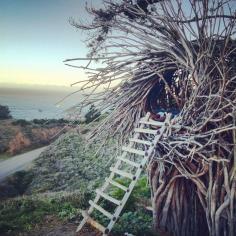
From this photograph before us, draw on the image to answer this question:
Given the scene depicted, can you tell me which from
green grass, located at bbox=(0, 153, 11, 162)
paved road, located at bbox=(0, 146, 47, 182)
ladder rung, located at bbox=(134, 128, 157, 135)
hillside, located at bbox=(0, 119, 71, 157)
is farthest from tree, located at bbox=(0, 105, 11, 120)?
ladder rung, located at bbox=(134, 128, 157, 135)

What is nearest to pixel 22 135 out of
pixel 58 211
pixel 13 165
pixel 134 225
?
pixel 13 165

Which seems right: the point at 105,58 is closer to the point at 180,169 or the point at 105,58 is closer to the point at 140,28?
the point at 140,28

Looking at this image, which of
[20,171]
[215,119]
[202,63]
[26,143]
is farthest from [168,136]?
[26,143]

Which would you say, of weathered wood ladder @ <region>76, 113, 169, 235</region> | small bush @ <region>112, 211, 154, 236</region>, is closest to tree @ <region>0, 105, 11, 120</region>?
small bush @ <region>112, 211, 154, 236</region>

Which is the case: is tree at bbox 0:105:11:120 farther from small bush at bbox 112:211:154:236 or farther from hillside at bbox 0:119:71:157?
small bush at bbox 112:211:154:236

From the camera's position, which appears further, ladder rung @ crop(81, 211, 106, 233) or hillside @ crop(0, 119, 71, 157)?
hillside @ crop(0, 119, 71, 157)

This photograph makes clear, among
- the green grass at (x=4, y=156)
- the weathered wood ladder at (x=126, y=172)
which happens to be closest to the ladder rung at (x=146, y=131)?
the weathered wood ladder at (x=126, y=172)

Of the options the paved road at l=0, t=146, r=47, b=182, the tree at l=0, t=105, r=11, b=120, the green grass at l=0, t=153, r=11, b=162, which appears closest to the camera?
the paved road at l=0, t=146, r=47, b=182

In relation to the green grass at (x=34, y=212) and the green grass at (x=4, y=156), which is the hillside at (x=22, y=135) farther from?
the green grass at (x=34, y=212)

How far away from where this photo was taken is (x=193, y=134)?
7.18 m

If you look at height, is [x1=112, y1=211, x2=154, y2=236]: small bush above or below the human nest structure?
below

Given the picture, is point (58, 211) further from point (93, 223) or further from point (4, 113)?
point (4, 113)

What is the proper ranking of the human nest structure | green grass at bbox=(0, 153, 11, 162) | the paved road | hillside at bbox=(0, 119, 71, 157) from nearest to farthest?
the human nest structure
the paved road
green grass at bbox=(0, 153, 11, 162)
hillside at bbox=(0, 119, 71, 157)

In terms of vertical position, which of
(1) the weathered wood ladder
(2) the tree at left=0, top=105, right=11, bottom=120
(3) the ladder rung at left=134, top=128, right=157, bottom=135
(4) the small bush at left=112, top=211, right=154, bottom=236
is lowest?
(2) the tree at left=0, top=105, right=11, bottom=120
